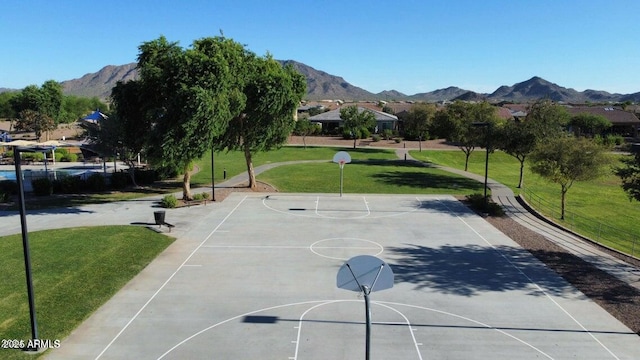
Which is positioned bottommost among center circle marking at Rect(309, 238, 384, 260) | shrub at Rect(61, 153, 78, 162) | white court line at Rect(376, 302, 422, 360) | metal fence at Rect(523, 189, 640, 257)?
metal fence at Rect(523, 189, 640, 257)

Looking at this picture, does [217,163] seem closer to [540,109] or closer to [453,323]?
[540,109]

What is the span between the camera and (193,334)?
1308 centimetres

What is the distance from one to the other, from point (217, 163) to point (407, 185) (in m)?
24.5

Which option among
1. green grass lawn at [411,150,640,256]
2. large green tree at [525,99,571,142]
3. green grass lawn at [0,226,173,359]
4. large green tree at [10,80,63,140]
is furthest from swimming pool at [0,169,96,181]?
large green tree at [10,80,63,140]

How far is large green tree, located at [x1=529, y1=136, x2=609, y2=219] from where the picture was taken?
2923cm

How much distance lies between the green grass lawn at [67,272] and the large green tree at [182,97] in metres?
5.78

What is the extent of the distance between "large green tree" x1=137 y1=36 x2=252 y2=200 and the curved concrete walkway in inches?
801

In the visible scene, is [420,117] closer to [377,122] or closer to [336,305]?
[377,122]

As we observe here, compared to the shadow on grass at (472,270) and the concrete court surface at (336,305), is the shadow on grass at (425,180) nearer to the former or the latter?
the concrete court surface at (336,305)

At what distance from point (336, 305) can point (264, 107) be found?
67.5 feet

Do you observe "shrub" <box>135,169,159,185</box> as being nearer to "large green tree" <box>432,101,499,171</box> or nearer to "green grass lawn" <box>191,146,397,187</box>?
"green grass lawn" <box>191,146,397,187</box>

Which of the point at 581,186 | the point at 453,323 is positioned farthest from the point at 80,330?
the point at 581,186

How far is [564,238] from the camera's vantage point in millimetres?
24375

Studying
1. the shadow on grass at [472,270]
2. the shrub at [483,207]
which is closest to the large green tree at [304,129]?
the shrub at [483,207]
